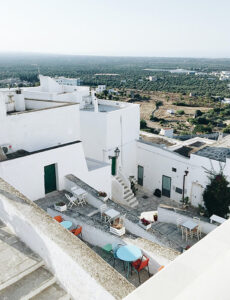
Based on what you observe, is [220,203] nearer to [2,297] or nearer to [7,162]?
[7,162]

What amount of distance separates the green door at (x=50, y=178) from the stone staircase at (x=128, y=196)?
5970 mm

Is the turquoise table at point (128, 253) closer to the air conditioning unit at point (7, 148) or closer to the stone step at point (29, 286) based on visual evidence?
the stone step at point (29, 286)

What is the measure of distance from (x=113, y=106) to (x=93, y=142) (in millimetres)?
4642

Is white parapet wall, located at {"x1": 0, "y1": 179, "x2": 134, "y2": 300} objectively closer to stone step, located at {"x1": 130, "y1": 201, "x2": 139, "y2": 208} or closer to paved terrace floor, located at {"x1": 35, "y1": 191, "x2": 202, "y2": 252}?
paved terrace floor, located at {"x1": 35, "y1": 191, "x2": 202, "y2": 252}

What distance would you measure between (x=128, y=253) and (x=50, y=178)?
6576mm

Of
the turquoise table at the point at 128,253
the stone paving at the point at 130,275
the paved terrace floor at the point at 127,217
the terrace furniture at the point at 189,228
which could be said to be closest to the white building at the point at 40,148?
the paved terrace floor at the point at 127,217

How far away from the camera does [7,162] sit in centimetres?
1171

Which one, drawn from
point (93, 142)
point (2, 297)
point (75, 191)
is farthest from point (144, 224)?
point (93, 142)

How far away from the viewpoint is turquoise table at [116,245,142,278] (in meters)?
7.94

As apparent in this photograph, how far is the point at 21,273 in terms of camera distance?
4301 millimetres

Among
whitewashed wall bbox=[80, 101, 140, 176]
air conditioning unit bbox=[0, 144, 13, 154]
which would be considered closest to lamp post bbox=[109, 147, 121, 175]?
whitewashed wall bbox=[80, 101, 140, 176]

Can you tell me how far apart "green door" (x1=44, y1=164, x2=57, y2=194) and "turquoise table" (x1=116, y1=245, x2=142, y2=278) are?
622 centimetres

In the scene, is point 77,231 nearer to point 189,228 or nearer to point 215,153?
point 189,228

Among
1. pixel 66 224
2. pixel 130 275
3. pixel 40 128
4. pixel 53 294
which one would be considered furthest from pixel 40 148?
pixel 53 294
